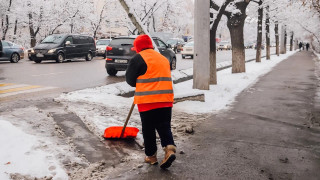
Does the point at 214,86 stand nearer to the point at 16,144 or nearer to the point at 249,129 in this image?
the point at 249,129

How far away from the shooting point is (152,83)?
3.90 metres

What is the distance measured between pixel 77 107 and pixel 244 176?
14.9 feet

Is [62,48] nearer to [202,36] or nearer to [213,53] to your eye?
[213,53]

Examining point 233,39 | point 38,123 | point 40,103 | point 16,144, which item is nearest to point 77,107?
point 40,103

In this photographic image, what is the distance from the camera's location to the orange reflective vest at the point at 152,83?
12.7ft

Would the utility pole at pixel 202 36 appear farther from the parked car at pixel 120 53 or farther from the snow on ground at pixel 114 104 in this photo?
the parked car at pixel 120 53

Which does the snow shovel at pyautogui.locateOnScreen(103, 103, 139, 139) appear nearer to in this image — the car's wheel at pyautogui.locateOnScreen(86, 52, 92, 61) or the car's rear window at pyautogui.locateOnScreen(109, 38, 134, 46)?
the car's rear window at pyautogui.locateOnScreen(109, 38, 134, 46)

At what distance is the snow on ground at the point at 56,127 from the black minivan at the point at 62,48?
11082mm

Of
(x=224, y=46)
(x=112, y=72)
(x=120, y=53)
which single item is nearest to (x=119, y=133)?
(x=120, y=53)

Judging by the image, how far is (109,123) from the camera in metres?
6.10

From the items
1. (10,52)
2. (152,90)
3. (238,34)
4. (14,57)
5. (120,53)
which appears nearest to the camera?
(152,90)

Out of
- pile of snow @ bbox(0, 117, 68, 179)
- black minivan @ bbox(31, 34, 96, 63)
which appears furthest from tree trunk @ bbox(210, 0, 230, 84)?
black minivan @ bbox(31, 34, 96, 63)

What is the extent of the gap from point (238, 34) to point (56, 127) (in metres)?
10.4

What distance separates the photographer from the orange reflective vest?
12.7ft
